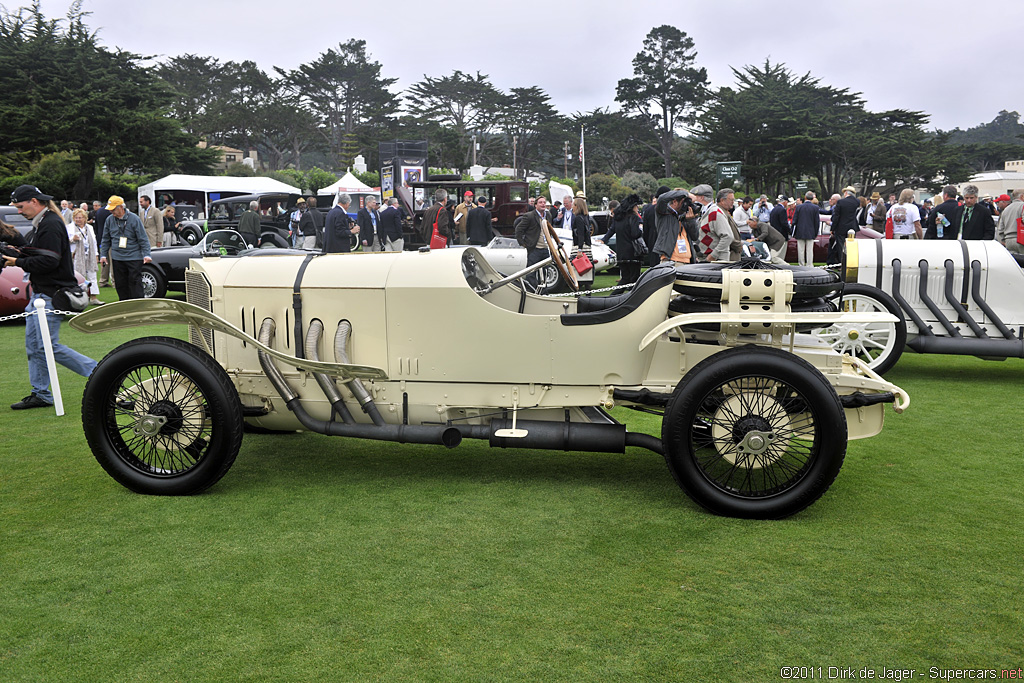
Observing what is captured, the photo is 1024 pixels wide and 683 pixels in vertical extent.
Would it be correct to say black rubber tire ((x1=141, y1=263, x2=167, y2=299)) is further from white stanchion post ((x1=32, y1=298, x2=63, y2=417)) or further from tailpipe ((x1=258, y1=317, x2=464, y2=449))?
tailpipe ((x1=258, y1=317, x2=464, y2=449))

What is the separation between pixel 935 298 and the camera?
7145 mm

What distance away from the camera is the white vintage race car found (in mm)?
6918

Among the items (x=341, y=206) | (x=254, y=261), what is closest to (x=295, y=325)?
(x=254, y=261)

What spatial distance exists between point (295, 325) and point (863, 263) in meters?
5.30

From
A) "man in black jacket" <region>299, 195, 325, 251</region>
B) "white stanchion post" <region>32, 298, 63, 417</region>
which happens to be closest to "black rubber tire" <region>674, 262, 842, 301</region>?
"white stanchion post" <region>32, 298, 63, 417</region>

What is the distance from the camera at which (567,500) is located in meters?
4.23

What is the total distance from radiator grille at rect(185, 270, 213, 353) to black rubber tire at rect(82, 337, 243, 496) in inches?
13.1

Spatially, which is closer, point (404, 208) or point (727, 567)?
point (727, 567)

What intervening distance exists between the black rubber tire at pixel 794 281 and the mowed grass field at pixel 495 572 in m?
1.11

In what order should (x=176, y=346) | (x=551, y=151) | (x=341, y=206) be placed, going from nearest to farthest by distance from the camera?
(x=176, y=346) → (x=341, y=206) → (x=551, y=151)

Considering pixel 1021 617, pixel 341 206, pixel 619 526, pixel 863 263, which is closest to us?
pixel 1021 617

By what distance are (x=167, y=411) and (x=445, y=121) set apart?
8162 cm

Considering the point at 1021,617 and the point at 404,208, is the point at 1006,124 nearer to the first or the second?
the point at 404,208

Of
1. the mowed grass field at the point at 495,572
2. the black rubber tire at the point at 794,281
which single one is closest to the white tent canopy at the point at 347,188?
the mowed grass field at the point at 495,572
